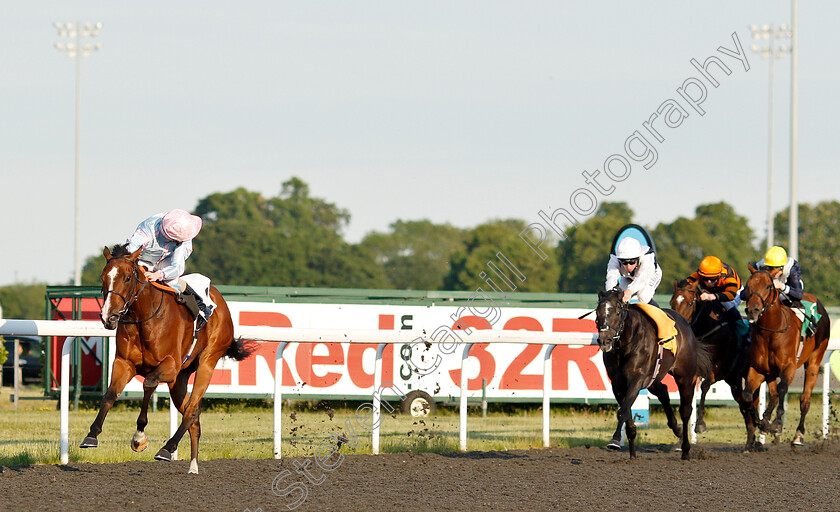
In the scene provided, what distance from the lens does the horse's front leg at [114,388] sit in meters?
6.48

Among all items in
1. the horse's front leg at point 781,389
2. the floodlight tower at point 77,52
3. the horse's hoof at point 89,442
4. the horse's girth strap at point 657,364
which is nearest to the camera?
the horse's hoof at point 89,442

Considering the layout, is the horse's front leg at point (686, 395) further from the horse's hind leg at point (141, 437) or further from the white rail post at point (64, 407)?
the white rail post at point (64, 407)

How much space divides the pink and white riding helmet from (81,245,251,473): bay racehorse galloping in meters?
0.36

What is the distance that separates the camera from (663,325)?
331 inches

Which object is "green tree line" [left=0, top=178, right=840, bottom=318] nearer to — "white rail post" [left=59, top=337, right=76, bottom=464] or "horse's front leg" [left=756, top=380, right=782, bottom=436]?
"horse's front leg" [left=756, top=380, right=782, bottom=436]

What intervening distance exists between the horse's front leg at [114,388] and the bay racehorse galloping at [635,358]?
11.1 feet

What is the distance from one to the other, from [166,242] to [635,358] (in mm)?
3719

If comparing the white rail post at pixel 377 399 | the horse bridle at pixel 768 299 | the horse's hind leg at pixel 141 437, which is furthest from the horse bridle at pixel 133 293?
the horse bridle at pixel 768 299

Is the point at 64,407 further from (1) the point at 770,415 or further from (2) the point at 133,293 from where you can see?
(1) the point at 770,415

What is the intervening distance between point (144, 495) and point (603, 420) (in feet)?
29.7

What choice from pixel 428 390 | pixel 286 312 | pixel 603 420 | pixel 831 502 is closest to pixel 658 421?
pixel 603 420

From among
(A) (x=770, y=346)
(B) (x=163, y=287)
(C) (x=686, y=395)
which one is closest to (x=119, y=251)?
(B) (x=163, y=287)

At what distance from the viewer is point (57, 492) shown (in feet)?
20.2

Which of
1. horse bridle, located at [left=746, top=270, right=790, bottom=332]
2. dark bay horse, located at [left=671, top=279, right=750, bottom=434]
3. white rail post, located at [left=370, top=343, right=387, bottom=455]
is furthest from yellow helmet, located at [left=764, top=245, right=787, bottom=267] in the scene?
white rail post, located at [left=370, top=343, right=387, bottom=455]
